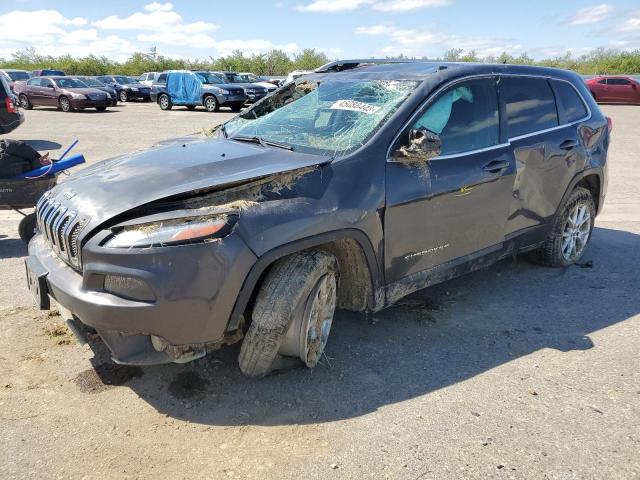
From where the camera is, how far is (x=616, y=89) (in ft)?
87.6

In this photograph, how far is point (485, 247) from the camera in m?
4.00

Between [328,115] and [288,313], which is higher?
[328,115]

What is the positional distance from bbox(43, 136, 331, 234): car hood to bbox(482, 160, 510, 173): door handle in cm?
→ 132

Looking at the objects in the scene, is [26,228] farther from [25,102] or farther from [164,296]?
[25,102]

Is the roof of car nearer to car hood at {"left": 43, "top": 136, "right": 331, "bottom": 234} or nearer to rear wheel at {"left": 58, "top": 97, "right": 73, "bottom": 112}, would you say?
car hood at {"left": 43, "top": 136, "right": 331, "bottom": 234}

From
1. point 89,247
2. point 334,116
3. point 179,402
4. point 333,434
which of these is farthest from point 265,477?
point 334,116

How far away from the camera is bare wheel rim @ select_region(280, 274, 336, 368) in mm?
2990

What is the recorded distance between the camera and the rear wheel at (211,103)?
23.2 m

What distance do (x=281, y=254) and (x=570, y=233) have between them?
3311 millimetres

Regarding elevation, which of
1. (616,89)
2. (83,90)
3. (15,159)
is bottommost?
(15,159)

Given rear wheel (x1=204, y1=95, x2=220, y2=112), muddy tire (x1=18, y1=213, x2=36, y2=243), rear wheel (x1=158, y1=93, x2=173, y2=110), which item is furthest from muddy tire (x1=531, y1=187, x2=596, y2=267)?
rear wheel (x1=158, y1=93, x2=173, y2=110)

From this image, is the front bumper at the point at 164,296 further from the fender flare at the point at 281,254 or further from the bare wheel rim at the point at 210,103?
the bare wheel rim at the point at 210,103

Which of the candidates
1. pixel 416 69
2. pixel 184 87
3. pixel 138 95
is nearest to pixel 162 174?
pixel 416 69

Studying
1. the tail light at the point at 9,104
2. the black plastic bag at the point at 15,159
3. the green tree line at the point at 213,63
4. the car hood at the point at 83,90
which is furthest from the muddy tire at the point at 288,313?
the green tree line at the point at 213,63
